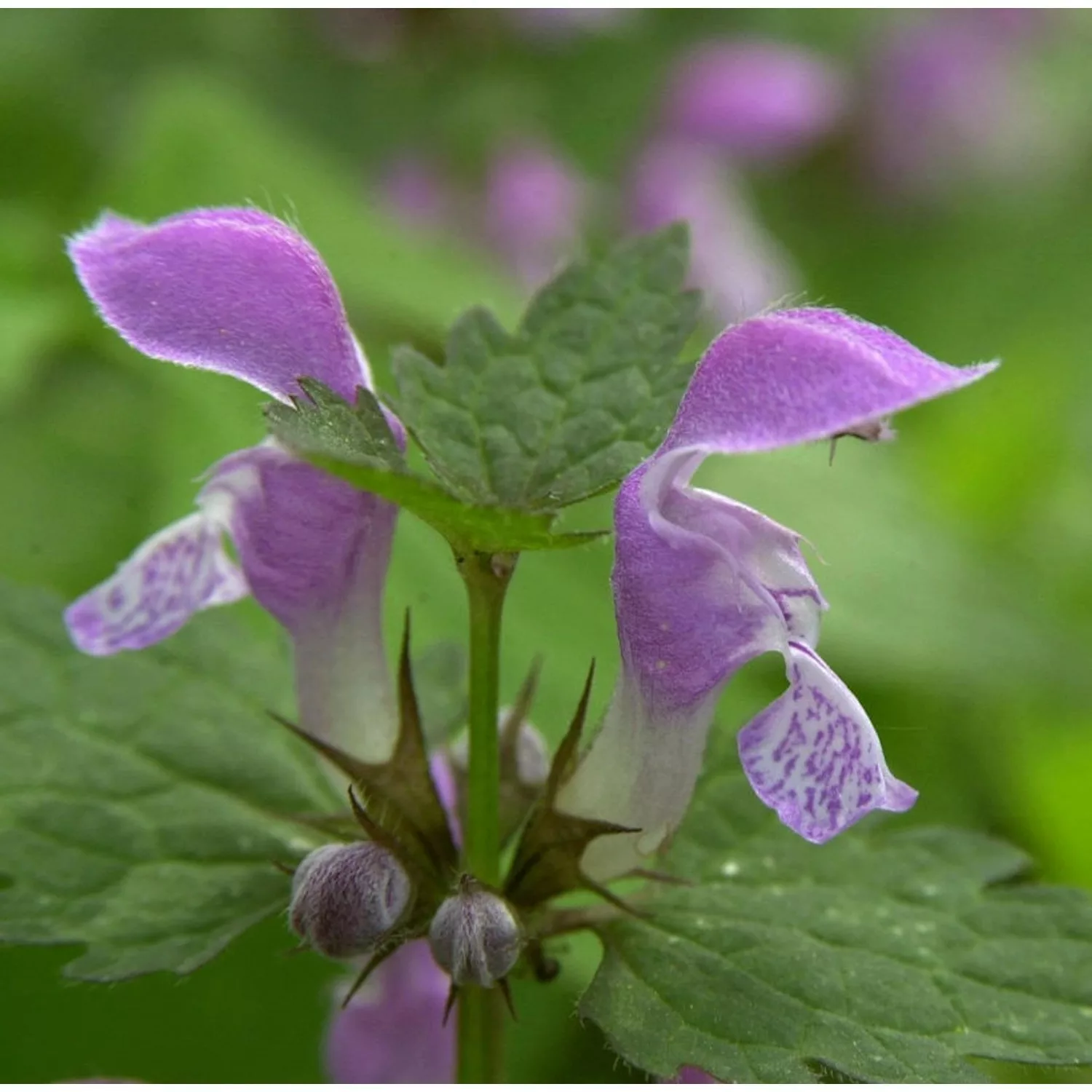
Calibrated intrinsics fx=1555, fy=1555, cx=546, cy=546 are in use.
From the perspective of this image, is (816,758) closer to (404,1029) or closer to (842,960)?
(842,960)

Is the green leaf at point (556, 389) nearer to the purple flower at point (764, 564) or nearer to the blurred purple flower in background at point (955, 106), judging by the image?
the purple flower at point (764, 564)

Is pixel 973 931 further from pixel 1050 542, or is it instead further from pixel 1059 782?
pixel 1050 542

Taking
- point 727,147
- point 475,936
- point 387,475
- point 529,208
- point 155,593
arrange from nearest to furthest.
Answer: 1. point 387,475
2. point 475,936
3. point 155,593
4. point 529,208
5. point 727,147

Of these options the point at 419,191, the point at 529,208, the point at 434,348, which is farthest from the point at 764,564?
the point at 419,191

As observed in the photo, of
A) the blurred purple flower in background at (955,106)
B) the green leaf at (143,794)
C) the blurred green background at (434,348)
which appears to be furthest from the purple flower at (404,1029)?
the blurred purple flower in background at (955,106)

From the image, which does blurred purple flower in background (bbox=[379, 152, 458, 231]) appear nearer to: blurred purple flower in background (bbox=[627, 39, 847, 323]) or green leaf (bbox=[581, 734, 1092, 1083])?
blurred purple flower in background (bbox=[627, 39, 847, 323])
